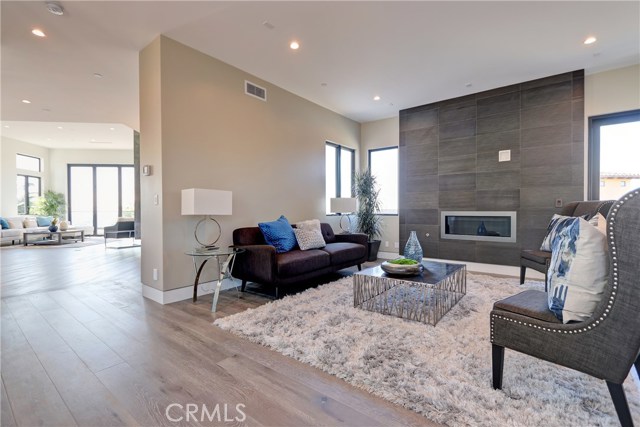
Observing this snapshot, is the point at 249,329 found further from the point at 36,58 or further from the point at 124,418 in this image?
the point at 36,58

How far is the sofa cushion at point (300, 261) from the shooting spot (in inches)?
133

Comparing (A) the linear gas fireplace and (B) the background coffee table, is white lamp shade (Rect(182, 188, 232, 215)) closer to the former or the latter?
(A) the linear gas fireplace

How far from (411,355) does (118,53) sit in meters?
4.78

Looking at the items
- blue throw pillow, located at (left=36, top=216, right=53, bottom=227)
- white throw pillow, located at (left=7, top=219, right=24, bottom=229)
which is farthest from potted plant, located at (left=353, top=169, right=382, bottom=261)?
blue throw pillow, located at (left=36, top=216, right=53, bottom=227)

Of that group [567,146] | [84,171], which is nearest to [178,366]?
[567,146]

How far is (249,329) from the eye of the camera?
2553mm

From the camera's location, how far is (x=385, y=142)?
6613 millimetres

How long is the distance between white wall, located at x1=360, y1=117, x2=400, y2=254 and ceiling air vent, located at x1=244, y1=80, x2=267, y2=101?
9.94 ft

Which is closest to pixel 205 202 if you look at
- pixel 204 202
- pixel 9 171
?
pixel 204 202

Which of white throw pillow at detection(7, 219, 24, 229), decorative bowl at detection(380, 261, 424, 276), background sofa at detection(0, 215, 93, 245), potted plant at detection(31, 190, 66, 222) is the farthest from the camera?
potted plant at detection(31, 190, 66, 222)

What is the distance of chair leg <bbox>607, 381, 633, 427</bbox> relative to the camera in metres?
1.31

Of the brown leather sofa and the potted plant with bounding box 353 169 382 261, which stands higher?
the potted plant with bounding box 353 169 382 261

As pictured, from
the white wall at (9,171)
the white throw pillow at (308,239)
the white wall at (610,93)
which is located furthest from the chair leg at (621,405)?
the white wall at (9,171)

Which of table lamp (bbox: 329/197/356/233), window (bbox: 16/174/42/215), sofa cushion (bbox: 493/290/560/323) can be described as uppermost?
window (bbox: 16/174/42/215)
